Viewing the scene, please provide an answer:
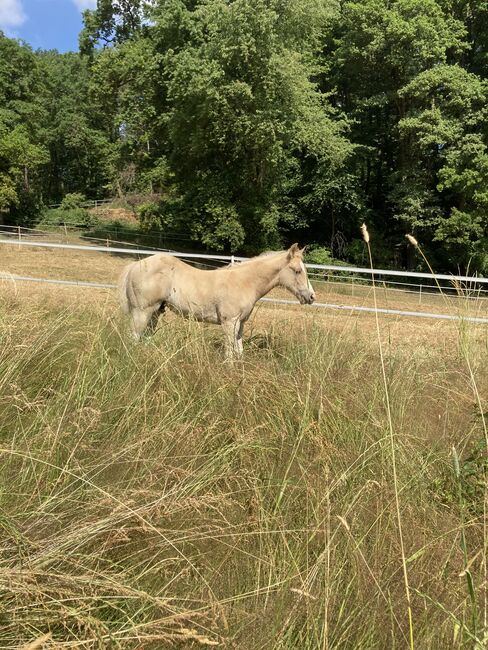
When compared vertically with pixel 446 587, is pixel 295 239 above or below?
above

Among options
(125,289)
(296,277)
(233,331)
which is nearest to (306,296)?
(296,277)

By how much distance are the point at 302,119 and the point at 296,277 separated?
62.9 ft

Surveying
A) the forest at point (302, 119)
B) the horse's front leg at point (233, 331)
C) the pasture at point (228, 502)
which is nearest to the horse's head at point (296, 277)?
the horse's front leg at point (233, 331)

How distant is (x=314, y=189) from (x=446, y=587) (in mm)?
29680

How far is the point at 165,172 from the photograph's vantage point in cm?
2881

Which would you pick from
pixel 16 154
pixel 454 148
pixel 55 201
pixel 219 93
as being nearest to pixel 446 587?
pixel 219 93

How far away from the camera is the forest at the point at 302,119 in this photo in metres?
21.2

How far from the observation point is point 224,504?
6.35ft

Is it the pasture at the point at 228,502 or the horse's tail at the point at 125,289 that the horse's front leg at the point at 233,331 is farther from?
the horse's tail at the point at 125,289

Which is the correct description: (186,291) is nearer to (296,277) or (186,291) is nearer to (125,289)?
(125,289)

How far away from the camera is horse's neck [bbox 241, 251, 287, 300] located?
20.2 ft

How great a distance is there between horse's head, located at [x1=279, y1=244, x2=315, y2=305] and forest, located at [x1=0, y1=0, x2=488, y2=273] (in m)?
16.5

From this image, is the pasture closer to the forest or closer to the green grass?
the green grass

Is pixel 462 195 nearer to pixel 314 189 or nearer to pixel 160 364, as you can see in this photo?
pixel 314 189
